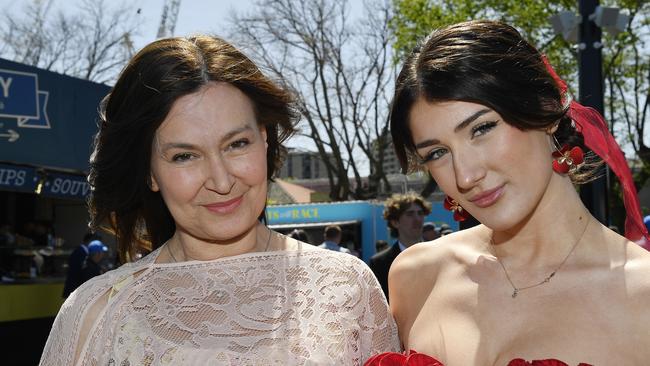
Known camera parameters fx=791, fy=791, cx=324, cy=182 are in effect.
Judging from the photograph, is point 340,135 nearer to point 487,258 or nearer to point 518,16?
point 518,16

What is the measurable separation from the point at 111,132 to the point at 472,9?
1803cm

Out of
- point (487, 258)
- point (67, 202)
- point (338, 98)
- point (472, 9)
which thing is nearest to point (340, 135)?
point (338, 98)

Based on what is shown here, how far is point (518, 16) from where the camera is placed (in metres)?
19.3

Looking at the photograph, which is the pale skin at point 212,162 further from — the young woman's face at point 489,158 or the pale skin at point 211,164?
the young woman's face at point 489,158

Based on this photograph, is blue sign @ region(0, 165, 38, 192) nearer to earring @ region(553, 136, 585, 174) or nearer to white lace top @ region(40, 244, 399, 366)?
white lace top @ region(40, 244, 399, 366)

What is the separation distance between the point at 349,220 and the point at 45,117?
25.3 feet

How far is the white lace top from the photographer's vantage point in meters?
2.37

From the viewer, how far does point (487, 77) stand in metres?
2.38

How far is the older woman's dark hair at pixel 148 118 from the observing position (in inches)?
98.3

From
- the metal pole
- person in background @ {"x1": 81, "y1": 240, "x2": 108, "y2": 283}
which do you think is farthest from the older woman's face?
person in background @ {"x1": 81, "y1": 240, "x2": 108, "y2": 283}

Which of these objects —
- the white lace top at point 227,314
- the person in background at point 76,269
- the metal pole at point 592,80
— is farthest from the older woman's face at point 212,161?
the person in background at point 76,269

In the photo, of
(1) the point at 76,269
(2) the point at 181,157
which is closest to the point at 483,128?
(2) the point at 181,157

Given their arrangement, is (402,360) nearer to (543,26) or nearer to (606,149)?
(606,149)

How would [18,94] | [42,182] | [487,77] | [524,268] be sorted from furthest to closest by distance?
[42,182], [18,94], [524,268], [487,77]
